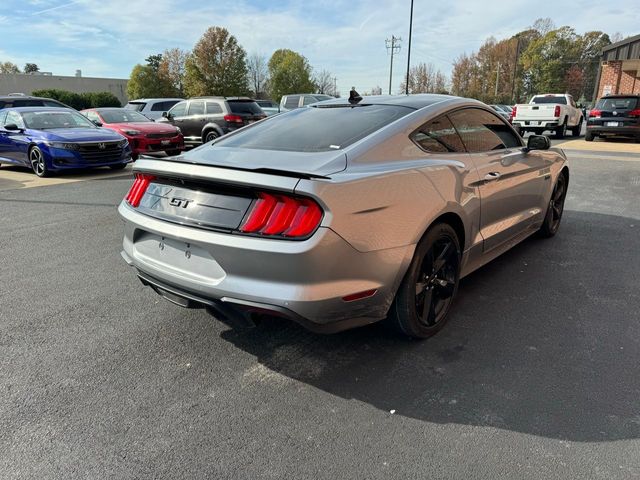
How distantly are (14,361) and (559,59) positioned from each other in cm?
8858

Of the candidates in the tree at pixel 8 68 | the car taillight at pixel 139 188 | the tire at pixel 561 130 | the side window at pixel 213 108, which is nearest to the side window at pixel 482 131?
the car taillight at pixel 139 188

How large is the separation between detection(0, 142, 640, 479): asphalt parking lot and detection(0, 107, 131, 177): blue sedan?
21.3 ft

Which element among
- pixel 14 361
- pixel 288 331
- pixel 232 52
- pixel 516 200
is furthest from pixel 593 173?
pixel 232 52

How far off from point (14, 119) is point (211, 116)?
530cm

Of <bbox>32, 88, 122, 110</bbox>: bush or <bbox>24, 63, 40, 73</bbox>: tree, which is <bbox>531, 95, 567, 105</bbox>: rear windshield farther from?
<bbox>24, 63, 40, 73</bbox>: tree

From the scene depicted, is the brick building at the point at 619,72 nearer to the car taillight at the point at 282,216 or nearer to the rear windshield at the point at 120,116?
the rear windshield at the point at 120,116

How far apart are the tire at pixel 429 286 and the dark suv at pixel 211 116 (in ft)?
38.8

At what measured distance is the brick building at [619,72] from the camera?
1248 inches

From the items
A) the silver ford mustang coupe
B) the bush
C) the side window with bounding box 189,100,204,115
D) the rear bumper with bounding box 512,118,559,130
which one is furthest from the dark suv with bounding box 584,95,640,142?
the bush

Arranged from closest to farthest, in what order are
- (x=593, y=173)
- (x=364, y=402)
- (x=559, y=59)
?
1. (x=364, y=402)
2. (x=593, y=173)
3. (x=559, y=59)

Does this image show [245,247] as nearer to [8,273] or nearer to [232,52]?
[8,273]

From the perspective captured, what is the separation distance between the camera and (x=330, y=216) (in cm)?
232

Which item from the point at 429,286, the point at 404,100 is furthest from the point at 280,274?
the point at 404,100

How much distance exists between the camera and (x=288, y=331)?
3.28 m
